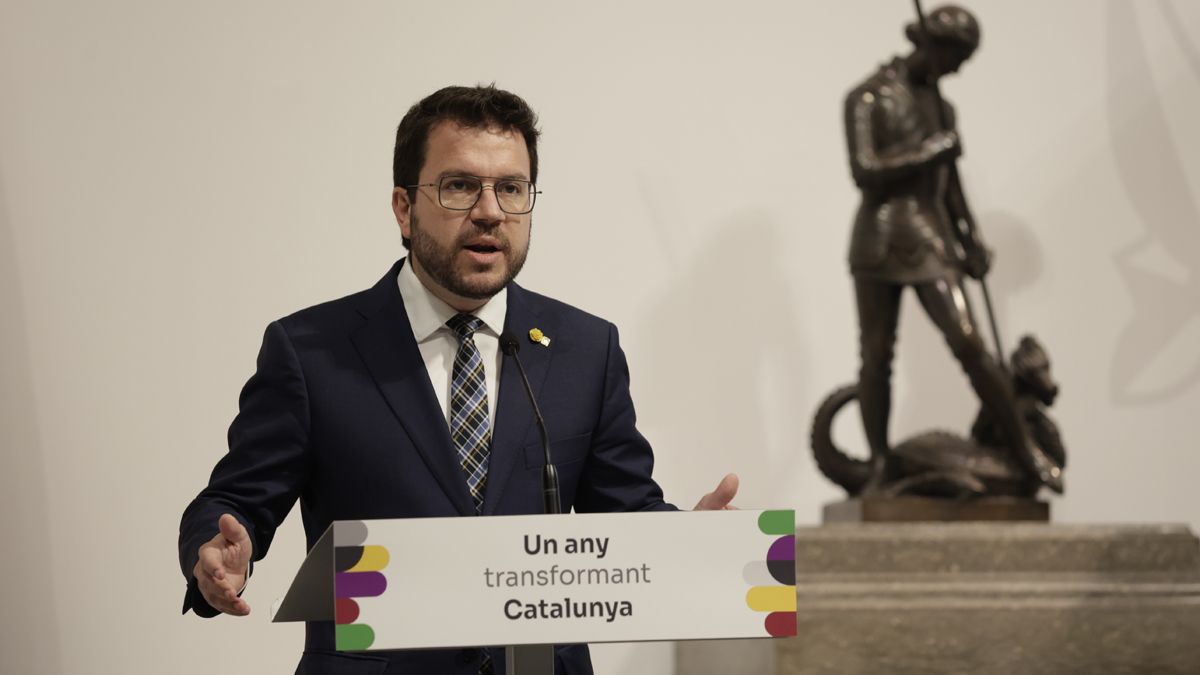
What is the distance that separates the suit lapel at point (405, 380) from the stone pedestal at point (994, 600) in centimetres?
211

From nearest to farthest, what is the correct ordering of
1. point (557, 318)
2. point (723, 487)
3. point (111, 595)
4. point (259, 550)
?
point (723, 487) → point (259, 550) → point (557, 318) → point (111, 595)

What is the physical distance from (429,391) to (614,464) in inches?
11.2

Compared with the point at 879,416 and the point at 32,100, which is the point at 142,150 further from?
the point at 879,416

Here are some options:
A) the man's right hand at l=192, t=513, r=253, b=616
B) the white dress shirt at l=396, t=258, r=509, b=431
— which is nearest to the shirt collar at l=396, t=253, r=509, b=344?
the white dress shirt at l=396, t=258, r=509, b=431

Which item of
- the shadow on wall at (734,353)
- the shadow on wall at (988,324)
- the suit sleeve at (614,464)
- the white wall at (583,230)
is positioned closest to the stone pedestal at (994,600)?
the white wall at (583,230)

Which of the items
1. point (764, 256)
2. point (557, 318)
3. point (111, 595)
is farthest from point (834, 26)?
point (557, 318)

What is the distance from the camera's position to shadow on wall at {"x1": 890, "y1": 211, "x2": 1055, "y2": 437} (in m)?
5.64

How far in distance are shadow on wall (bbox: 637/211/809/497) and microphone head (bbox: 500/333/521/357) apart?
344 cm

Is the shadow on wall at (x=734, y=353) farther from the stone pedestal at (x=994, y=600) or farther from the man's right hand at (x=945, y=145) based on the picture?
the stone pedestal at (x=994, y=600)

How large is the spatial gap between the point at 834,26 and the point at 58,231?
2.84m

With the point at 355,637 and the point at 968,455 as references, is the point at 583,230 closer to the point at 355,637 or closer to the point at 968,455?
the point at 968,455

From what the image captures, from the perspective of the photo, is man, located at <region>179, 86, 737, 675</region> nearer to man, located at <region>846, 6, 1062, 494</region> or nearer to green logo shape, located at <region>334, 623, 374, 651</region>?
green logo shape, located at <region>334, 623, 374, 651</region>

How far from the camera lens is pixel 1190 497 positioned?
5.62 meters

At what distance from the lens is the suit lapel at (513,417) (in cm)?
186
